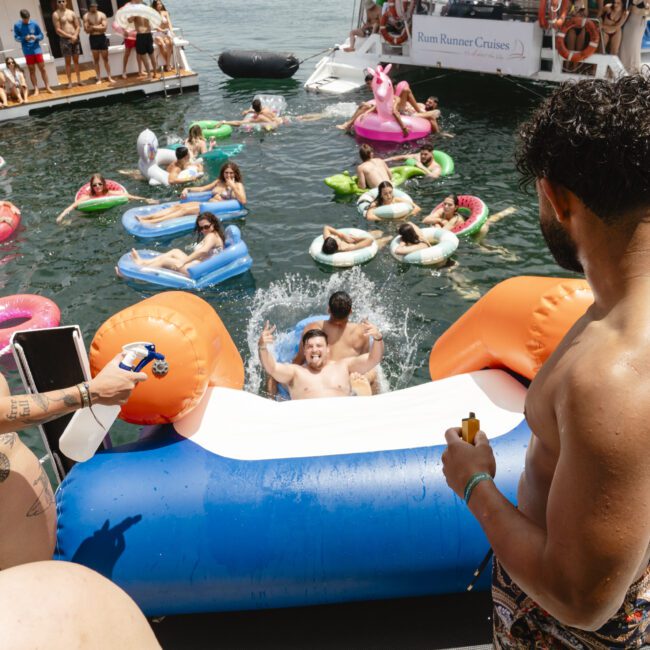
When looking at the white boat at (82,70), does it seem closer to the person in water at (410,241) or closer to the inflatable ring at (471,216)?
the inflatable ring at (471,216)

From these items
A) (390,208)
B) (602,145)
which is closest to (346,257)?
(390,208)

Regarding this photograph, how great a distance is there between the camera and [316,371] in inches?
192

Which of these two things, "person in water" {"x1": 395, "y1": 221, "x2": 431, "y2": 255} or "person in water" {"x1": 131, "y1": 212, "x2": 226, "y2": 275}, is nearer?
"person in water" {"x1": 131, "y1": 212, "x2": 226, "y2": 275}

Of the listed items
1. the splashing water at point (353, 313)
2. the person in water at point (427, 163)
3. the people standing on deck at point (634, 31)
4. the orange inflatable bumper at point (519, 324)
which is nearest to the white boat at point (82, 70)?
the person in water at point (427, 163)

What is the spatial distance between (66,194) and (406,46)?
27.2 feet

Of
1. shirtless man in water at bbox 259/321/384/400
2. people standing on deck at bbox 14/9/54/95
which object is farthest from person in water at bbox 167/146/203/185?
people standing on deck at bbox 14/9/54/95

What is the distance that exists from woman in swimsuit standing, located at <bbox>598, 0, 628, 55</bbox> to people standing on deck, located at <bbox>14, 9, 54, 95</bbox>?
11.1m

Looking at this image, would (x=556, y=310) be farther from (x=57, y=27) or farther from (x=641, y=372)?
(x=57, y=27)

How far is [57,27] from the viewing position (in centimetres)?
1439

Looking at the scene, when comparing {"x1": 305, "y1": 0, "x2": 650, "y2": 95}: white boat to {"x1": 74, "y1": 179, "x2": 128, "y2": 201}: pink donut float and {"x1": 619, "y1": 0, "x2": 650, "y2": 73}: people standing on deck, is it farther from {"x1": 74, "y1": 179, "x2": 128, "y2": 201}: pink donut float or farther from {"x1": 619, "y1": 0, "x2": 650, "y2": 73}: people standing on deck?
{"x1": 74, "y1": 179, "x2": 128, "y2": 201}: pink donut float

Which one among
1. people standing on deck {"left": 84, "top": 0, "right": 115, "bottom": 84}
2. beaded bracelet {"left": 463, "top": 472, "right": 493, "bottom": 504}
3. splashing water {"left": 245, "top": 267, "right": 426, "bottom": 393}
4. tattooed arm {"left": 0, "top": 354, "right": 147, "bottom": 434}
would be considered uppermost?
people standing on deck {"left": 84, "top": 0, "right": 115, "bottom": 84}

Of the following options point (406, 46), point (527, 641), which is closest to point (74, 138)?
point (406, 46)

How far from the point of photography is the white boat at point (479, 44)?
39.4 ft

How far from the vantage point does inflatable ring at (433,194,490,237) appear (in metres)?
7.83
